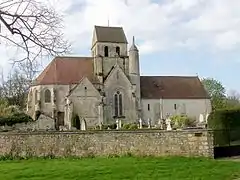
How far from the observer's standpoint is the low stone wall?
82.0ft

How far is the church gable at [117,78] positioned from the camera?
211 ft

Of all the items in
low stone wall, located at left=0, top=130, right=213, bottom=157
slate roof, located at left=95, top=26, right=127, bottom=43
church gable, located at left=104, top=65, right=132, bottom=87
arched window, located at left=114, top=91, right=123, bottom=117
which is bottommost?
low stone wall, located at left=0, top=130, right=213, bottom=157

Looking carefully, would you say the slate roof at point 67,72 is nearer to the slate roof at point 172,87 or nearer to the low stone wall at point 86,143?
the slate roof at point 172,87

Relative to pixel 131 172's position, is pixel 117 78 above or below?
above

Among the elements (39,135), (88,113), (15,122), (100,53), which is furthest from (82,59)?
(39,135)

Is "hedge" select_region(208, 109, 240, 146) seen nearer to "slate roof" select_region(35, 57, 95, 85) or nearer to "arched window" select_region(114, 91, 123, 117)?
"arched window" select_region(114, 91, 123, 117)

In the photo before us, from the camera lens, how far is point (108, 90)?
6419 cm

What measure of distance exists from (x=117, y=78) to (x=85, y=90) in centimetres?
535

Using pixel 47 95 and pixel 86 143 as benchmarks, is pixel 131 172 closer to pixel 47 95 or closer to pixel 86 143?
pixel 86 143

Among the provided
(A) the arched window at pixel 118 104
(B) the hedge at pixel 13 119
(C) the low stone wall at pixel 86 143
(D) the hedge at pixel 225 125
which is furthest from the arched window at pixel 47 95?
(C) the low stone wall at pixel 86 143

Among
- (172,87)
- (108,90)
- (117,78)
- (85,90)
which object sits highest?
(117,78)

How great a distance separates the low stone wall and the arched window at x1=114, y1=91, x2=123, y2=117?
38676 mm

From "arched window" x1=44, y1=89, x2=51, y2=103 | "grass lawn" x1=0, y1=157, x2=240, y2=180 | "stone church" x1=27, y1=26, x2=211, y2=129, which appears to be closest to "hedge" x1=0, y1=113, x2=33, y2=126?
"stone church" x1=27, y1=26, x2=211, y2=129

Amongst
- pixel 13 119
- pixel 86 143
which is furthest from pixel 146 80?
pixel 86 143
